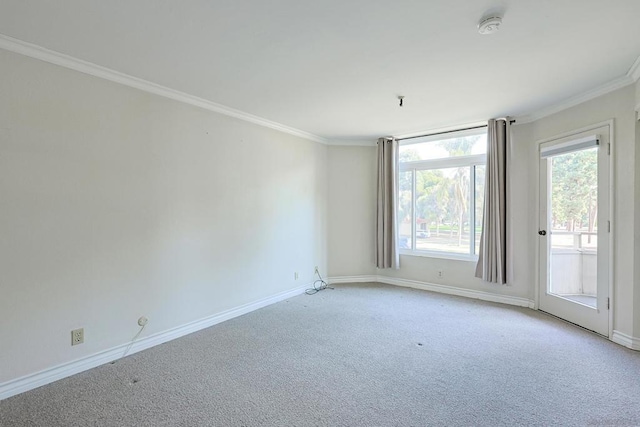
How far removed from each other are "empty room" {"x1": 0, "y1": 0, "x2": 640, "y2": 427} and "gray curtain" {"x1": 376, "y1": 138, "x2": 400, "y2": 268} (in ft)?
1.75

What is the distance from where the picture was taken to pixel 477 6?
1.87 metres

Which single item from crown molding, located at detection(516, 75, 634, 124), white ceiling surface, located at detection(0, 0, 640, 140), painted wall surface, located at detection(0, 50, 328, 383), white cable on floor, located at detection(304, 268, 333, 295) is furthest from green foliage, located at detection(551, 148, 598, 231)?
painted wall surface, located at detection(0, 50, 328, 383)

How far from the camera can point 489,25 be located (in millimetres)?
1995

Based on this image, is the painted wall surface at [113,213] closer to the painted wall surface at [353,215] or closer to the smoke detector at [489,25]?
the painted wall surface at [353,215]

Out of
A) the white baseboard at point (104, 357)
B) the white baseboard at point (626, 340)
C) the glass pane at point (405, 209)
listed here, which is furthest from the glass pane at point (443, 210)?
the white baseboard at point (104, 357)

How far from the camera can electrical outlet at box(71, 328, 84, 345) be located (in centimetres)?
254

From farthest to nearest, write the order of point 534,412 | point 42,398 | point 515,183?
point 515,183, point 42,398, point 534,412

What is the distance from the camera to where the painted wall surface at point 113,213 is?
7.54 feet

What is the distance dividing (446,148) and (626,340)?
3.07m

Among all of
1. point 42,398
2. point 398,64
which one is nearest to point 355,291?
point 398,64

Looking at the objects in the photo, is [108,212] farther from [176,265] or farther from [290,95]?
[290,95]

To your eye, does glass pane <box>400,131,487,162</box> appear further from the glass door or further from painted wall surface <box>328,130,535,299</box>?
the glass door

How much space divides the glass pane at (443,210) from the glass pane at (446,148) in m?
0.24

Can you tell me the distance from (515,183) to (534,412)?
302 centimetres
